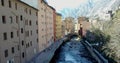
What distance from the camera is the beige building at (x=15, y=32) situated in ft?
94.4

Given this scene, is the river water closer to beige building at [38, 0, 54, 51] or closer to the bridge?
the bridge

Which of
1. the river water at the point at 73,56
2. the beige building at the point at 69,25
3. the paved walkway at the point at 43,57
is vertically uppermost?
the beige building at the point at 69,25

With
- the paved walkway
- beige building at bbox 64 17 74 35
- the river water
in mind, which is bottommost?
the river water

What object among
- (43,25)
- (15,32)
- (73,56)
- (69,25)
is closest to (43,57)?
(15,32)

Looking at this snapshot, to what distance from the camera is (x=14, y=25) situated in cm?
3378

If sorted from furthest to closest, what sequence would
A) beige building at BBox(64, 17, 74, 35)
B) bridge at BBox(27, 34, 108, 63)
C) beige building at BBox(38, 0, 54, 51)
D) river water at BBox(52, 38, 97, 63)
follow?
beige building at BBox(64, 17, 74, 35)
beige building at BBox(38, 0, 54, 51)
river water at BBox(52, 38, 97, 63)
bridge at BBox(27, 34, 108, 63)

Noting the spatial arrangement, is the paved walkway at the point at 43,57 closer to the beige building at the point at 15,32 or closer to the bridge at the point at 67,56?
the bridge at the point at 67,56

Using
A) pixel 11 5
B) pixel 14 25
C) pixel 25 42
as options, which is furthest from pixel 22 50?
pixel 11 5

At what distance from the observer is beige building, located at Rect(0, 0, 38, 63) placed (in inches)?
1133

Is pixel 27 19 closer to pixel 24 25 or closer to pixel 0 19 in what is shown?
pixel 24 25

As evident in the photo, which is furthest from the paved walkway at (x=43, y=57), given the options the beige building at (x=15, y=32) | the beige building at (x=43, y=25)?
the beige building at (x=43, y=25)

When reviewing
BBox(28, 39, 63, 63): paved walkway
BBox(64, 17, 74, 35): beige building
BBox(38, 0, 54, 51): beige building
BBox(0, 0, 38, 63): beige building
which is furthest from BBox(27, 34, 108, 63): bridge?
BBox(64, 17, 74, 35): beige building

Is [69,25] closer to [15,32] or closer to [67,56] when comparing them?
[67,56]

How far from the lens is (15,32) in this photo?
3425 centimetres
